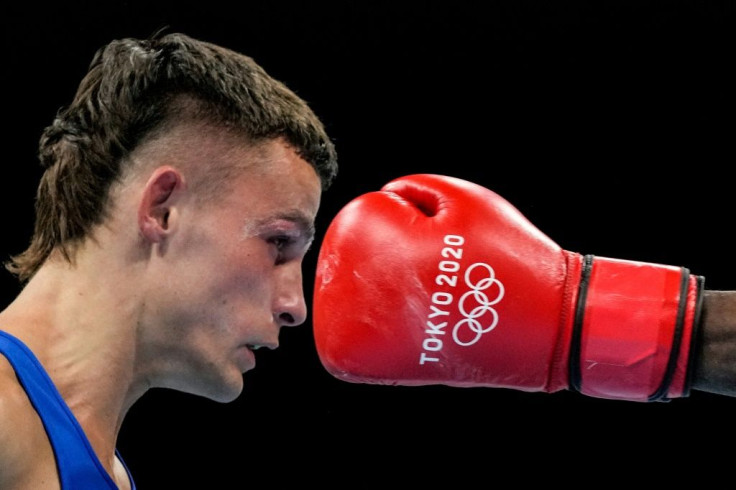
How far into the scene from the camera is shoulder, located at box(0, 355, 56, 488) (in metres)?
1.44

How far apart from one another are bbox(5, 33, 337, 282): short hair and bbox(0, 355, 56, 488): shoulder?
1.11 feet

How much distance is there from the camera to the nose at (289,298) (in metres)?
1.84

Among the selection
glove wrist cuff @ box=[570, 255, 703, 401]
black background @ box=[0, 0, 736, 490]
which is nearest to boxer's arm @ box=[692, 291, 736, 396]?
glove wrist cuff @ box=[570, 255, 703, 401]

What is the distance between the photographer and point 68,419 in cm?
162

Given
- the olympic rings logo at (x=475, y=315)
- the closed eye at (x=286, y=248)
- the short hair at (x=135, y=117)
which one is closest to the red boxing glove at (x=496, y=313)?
the olympic rings logo at (x=475, y=315)

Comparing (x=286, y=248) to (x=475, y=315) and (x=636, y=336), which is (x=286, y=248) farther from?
(x=636, y=336)

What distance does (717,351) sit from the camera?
1836 mm

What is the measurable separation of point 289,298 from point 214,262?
0.58 ft

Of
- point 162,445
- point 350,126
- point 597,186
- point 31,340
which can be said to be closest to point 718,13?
point 597,186

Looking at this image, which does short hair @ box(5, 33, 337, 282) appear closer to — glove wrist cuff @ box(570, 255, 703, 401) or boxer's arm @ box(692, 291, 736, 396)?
glove wrist cuff @ box(570, 255, 703, 401)

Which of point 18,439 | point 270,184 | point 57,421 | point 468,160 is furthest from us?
point 468,160

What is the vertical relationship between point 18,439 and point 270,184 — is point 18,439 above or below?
below

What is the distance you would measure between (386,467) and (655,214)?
60.5 inches

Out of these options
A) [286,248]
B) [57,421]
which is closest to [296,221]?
[286,248]
